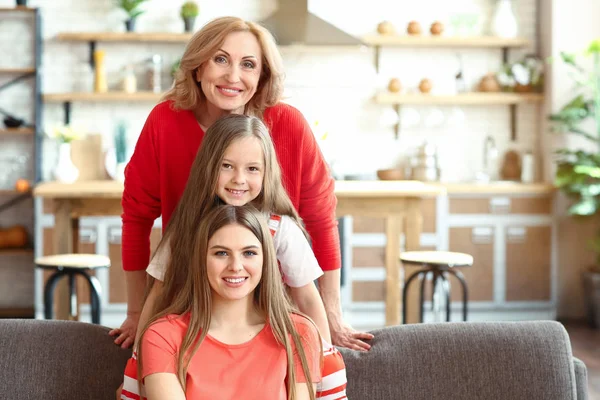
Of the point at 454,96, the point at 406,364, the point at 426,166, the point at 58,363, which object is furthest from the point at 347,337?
the point at 454,96

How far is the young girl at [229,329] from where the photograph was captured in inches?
62.1

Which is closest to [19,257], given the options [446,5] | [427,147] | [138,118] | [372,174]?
[138,118]

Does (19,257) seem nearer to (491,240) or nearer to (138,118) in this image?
(138,118)

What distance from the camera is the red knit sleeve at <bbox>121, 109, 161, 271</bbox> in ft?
6.32

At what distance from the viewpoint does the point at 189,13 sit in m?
5.68

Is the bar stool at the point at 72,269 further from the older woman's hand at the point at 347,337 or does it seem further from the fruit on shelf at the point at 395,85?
the fruit on shelf at the point at 395,85

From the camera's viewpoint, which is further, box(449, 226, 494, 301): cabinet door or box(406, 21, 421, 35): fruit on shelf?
box(406, 21, 421, 35): fruit on shelf

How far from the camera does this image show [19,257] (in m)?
5.75

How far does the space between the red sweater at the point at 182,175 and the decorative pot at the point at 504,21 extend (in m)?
4.27

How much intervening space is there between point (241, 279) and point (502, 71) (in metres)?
4.75

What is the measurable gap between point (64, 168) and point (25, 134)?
54 centimetres

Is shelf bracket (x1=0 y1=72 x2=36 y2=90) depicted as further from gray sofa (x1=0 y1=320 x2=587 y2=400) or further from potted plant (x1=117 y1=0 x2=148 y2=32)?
gray sofa (x1=0 y1=320 x2=587 y2=400)

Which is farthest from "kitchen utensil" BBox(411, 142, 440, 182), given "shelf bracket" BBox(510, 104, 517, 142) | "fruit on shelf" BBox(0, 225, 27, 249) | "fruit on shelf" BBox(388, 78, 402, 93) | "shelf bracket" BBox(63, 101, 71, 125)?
"fruit on shelf" BBox(0, 225, 27, 249)

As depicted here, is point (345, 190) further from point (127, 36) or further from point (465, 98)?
point (127, 36)
